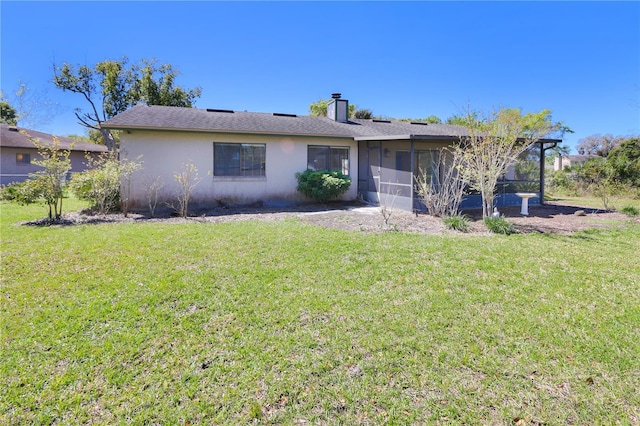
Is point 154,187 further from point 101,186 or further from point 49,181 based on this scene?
point 49,181

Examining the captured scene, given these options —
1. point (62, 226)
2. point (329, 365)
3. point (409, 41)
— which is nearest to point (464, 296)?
point (329, 365)

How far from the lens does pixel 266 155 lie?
12.6 m

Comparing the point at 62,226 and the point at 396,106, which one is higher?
the point at 396,106

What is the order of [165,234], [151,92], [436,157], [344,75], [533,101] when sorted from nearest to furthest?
1. [165,234]
2. [436,157]
3. [344,75]
4. [151,92]
5. [533,101]

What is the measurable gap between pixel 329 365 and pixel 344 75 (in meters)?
23.8

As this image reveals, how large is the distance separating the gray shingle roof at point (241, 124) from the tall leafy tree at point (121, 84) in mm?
15110

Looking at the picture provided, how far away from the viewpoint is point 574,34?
16.1m

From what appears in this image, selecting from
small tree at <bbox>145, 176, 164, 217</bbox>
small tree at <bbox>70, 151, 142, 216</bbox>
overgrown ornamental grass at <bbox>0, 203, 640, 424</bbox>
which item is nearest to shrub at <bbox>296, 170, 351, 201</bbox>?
small tree at <bbox>145, 176, 164, 217</bbox>

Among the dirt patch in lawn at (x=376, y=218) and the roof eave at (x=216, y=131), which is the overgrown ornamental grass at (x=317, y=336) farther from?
the roof eave at (x=216, y=131)

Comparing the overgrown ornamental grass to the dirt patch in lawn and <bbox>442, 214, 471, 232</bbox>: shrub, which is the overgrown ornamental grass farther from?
the dirt patch in lawn

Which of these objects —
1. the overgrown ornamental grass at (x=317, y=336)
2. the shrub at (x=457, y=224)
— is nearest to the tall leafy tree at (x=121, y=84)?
the overgrown ornamental grass at (x=317, y=336)

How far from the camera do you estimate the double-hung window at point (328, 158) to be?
1333cm

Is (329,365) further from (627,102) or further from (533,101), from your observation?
(533,101)

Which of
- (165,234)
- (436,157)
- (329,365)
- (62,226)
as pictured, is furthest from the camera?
(436,157)
